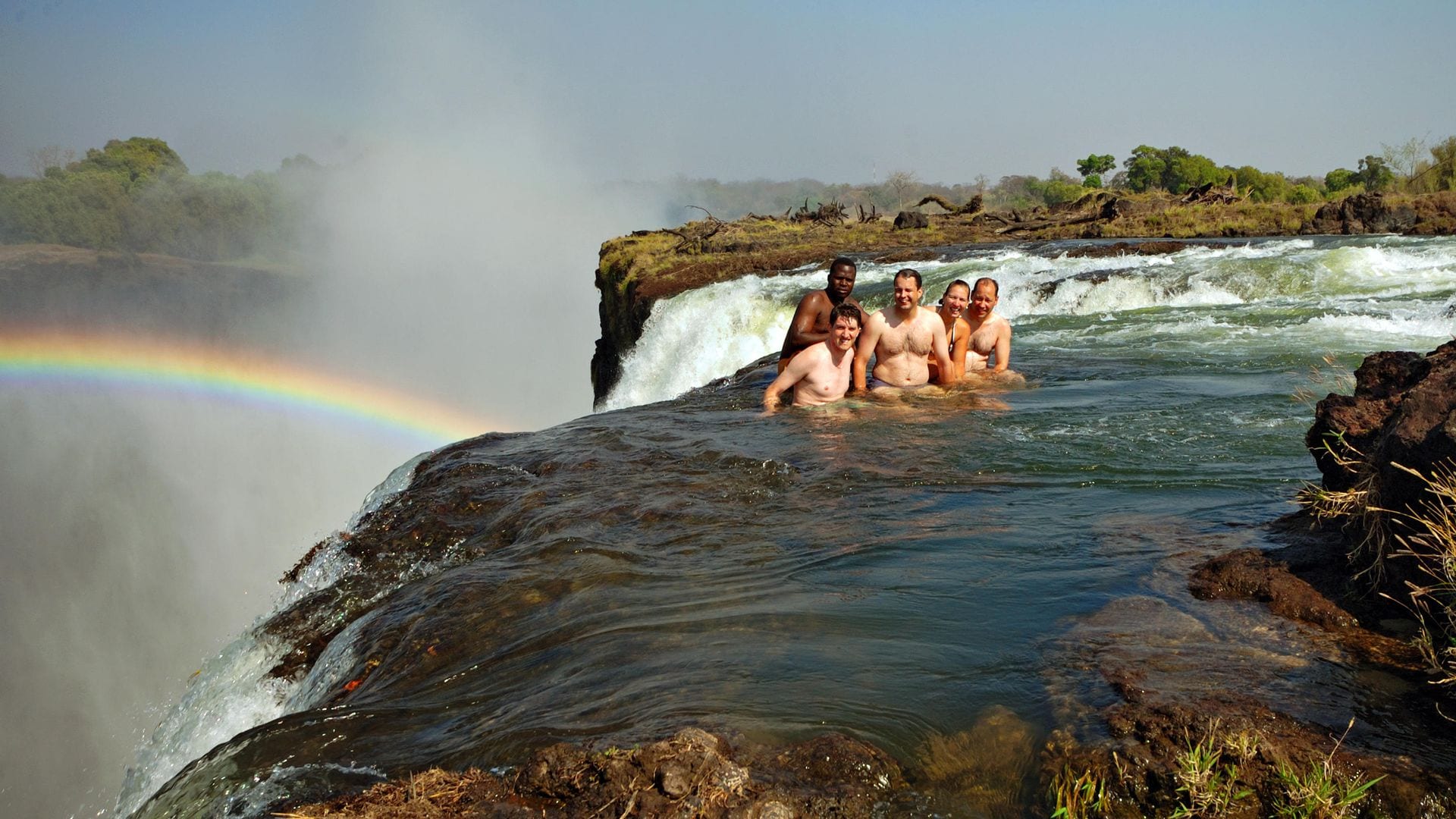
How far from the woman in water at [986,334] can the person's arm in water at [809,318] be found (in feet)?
5.07

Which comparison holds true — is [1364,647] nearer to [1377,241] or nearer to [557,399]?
[1377,241]

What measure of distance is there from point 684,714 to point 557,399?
55.8m

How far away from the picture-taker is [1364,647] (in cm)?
311

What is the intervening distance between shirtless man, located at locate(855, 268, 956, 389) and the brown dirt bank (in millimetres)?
9999

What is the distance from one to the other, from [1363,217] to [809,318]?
17.5m

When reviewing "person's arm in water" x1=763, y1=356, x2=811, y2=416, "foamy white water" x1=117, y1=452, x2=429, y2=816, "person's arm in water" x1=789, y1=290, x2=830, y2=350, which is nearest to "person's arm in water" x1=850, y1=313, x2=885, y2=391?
"person's arm in water" x1=789, y1=290, x2=830, y2=350

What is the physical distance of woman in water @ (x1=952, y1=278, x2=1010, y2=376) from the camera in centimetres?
999

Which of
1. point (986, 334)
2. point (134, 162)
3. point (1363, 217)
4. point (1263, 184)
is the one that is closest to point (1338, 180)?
point (1263, 184)

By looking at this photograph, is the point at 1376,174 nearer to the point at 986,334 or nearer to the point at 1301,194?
the point at 1301,194

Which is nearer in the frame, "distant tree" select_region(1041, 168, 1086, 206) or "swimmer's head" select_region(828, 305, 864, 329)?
"swimmer's head" select_region(828, 305, 864, 329)

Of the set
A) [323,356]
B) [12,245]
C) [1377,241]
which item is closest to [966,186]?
[323,356]

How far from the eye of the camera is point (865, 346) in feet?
31.0

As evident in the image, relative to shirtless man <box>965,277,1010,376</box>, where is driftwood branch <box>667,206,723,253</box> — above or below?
above

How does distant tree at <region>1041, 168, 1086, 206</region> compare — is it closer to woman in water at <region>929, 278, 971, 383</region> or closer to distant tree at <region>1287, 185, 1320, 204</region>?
distant tree at <region>1287, 185, 1320, 204</region>
